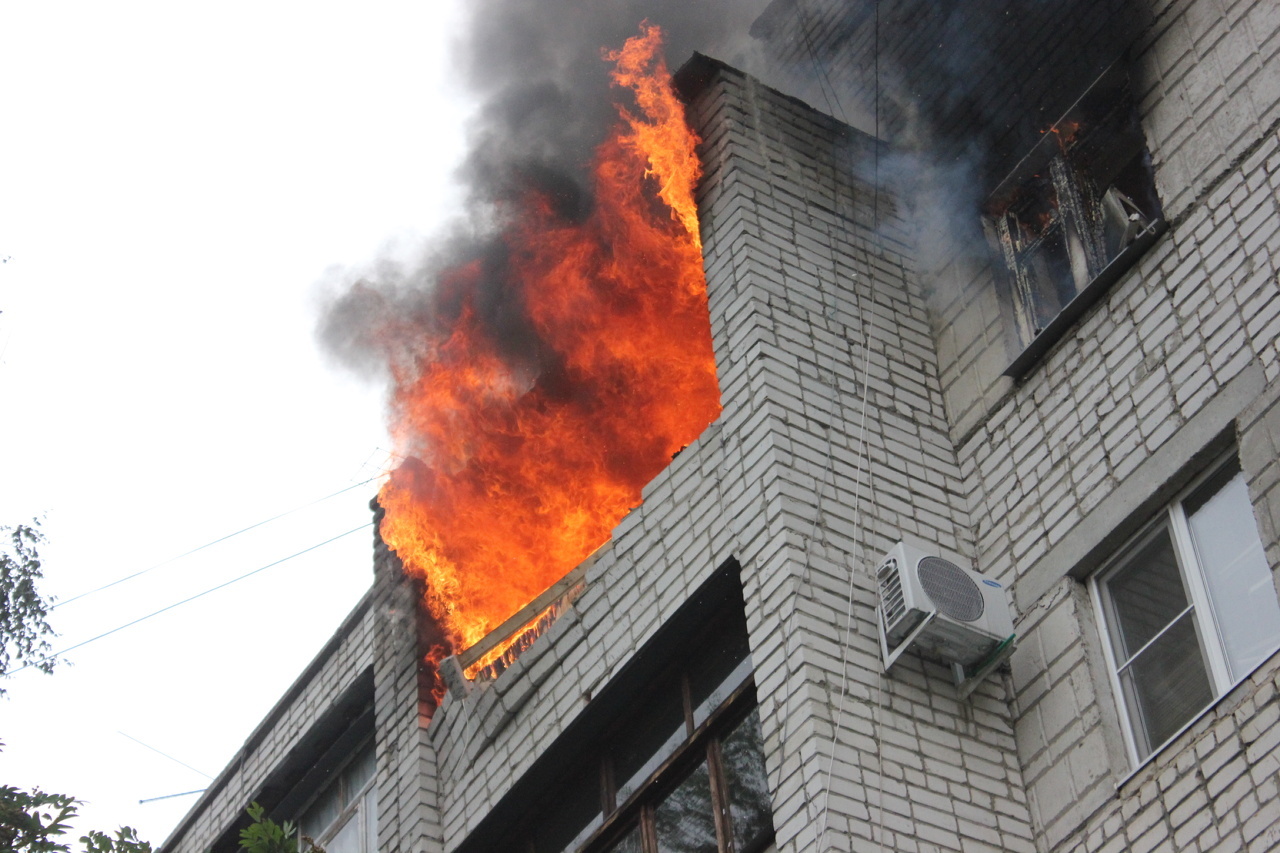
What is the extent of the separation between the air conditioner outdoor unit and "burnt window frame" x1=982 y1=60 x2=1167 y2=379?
6.21 ft

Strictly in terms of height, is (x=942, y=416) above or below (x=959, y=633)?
above

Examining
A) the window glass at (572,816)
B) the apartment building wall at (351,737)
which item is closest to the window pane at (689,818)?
the window glass at (572,816)

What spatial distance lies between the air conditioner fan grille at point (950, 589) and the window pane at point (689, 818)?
1761 millimetres

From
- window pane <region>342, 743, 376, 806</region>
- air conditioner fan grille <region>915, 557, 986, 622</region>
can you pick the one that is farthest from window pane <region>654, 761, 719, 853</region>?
window pane <region>342, 743, 376, 806</region>

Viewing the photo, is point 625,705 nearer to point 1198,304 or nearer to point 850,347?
point 850,347

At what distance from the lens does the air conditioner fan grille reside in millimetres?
8602

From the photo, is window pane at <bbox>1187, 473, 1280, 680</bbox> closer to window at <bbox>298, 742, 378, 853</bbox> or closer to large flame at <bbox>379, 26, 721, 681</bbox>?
large flame at <bbox>379, 26, 721, 681</bbox>

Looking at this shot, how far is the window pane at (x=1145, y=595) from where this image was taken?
8555mm

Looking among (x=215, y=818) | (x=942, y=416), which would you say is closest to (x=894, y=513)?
(x=942, y=416)

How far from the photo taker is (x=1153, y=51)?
34.0 ft

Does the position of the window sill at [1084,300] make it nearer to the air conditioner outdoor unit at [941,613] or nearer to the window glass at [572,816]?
the air conditioner outdoor unit at [941,613]

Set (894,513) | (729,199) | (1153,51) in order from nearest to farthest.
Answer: (894,513) → (1153,51) → (729,199)

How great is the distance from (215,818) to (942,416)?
28.1 ft

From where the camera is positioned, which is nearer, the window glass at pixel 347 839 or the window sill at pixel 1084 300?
the window sill at pixel 1084 300
